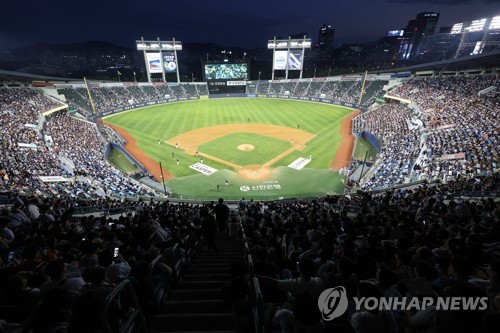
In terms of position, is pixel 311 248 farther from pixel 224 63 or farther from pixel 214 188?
pixel 224 63

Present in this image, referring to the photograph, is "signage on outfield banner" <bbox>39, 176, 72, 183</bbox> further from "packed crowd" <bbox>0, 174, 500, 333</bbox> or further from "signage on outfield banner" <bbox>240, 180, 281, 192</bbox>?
"signage on outfield banner" <bbox>240, 180, 281, 192</bbox>

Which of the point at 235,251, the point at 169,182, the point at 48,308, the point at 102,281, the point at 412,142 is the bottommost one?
the point at 169,182

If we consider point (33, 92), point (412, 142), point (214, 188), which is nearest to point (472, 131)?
point (412, 142)

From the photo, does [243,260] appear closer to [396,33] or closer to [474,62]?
[474,62]

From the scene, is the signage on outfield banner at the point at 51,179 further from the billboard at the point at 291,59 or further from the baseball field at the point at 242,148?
the billboard at the point at 291,59

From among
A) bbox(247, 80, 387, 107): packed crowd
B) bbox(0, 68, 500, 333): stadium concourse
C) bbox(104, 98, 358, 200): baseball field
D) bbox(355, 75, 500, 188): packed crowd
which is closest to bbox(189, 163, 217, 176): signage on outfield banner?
bbox(104, 98, 358, 200): baseball field
